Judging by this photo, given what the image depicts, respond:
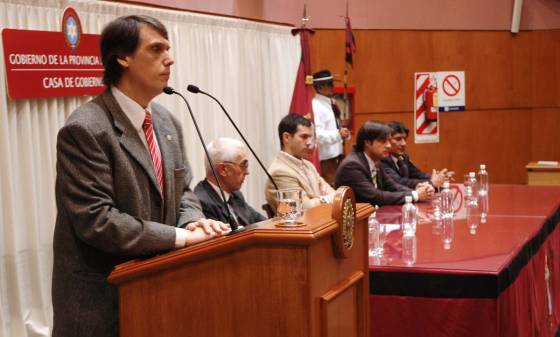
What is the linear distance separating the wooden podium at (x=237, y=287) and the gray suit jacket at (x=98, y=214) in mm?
111

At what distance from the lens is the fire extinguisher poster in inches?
373

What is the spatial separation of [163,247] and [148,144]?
315 millimetres

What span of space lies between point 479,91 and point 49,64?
21.2 feet

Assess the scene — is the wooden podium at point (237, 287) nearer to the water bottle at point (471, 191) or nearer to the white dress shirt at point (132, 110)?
the white dress shirt at point (132, 110)

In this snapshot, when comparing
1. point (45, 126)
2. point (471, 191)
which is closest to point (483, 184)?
point (471, 191)

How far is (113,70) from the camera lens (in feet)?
7.07

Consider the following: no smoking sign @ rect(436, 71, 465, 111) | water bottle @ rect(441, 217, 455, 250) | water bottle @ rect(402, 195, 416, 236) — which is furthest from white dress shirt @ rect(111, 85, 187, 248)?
no smoking sign @ rect(436, 71, 465, 111)

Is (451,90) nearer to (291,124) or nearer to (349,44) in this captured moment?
(349,44)

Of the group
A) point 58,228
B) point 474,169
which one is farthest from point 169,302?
point 474,169

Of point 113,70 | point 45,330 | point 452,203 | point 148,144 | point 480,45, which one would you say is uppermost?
point 480,45

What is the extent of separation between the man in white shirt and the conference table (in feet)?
10.7

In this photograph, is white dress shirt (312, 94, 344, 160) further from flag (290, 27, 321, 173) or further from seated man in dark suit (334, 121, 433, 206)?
seated man in dark suit (334, 121, 433, 206)

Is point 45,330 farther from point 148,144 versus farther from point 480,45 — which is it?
point 480,45

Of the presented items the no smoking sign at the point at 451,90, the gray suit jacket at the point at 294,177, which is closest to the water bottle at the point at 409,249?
the gray suit jacket at the point at 294,177
